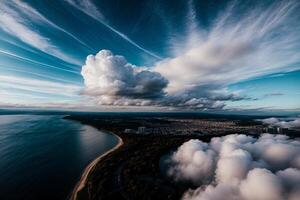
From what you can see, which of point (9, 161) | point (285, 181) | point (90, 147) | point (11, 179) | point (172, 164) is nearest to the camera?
point (11, 179)

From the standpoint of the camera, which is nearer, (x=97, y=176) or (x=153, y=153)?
(x=97, y=176)

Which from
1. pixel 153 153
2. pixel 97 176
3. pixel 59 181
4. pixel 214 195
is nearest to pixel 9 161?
pixel 59 181

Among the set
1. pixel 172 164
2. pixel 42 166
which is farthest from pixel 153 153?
pixel 42 166

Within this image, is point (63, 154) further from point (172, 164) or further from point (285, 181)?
point (285, 181)

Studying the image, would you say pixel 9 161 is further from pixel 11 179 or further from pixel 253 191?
pixel 253 191

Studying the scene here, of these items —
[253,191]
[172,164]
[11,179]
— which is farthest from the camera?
[172,164]

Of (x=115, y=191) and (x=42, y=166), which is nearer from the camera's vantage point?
(x=115, y=191)

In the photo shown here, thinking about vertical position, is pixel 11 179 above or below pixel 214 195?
above

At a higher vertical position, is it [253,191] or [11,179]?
[11,179]

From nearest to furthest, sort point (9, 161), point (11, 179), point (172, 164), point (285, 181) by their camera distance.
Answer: point (11, 179) → point (285, 181) → point (9, 161) → point (172, 164)
